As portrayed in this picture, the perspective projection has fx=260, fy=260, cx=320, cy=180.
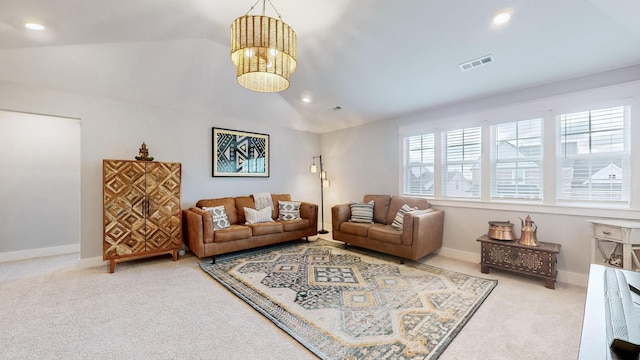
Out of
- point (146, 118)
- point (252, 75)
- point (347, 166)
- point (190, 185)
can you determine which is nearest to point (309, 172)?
point (347, 166)

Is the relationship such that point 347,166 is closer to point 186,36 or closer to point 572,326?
point 186,36

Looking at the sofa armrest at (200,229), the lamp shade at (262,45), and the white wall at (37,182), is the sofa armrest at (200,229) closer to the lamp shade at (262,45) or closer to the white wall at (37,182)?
the lamp shade at (262,45)

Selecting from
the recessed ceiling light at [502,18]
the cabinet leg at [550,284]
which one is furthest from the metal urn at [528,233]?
the recessed ceiling light at [502,18]

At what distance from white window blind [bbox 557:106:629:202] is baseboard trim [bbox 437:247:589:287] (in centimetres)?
91

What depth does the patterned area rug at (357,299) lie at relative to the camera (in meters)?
1.97

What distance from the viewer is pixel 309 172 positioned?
20.5 ft

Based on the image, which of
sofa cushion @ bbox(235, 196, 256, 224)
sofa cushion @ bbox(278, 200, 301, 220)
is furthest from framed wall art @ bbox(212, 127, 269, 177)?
sofa cushion @ bbox(278, 200, 301, 220)

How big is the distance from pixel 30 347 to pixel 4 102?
3.06m

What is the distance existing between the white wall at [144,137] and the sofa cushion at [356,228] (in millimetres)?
1886

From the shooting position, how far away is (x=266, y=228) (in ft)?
14.2

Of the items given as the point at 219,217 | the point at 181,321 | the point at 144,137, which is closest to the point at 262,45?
the point at 181,321

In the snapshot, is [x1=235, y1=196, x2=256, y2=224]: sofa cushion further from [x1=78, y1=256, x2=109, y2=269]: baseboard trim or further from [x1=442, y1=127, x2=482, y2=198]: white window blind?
[x1=442, y1=127, x2=482, y2=198]: white window blind

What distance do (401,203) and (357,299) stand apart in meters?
2.29

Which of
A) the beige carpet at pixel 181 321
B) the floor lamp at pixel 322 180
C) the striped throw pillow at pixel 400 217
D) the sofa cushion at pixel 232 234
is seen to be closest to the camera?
the beige carpet at pixel 181 321
